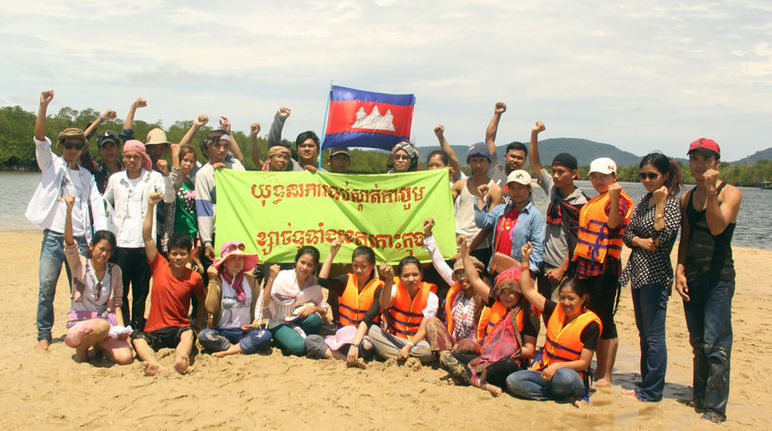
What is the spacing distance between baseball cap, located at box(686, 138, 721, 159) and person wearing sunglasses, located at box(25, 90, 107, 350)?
5.95 m

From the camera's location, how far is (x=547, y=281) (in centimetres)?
605

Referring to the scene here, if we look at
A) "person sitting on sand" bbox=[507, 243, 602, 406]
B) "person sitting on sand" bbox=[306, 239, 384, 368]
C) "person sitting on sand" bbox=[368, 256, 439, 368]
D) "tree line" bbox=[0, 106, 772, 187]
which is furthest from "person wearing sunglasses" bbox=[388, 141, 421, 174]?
"tree line" bbox=[0, 106, 772, 187]

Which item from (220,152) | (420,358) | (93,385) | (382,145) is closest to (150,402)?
(93,385)

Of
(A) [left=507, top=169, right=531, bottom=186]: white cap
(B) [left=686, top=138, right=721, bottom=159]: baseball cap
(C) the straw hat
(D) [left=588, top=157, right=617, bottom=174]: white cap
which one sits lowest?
(A) [left=507, top=169, right=531, bottom=186]: white cap

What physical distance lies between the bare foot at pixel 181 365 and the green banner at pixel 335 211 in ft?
5.01

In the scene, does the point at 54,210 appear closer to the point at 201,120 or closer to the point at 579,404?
the point at 201,120

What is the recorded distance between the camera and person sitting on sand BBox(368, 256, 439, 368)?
6098 mm

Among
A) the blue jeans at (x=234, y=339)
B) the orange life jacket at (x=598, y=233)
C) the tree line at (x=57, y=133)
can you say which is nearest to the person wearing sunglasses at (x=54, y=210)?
the blue jeans at (x=234, y=339)

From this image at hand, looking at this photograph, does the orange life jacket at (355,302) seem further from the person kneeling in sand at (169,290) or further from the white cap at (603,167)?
the white cap at (603,167)

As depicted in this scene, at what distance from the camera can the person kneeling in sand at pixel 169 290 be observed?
6.10 metres

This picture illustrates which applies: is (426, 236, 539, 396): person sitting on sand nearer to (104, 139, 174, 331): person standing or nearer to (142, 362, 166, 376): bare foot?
(142, 362, 166, 376): bare foot

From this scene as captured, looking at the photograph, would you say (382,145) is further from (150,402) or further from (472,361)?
(150,402)

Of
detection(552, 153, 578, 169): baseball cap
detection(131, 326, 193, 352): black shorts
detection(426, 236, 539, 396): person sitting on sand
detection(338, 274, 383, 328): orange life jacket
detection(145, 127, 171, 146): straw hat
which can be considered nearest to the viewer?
detection(426, 236, 539, 396): person sitting on sand

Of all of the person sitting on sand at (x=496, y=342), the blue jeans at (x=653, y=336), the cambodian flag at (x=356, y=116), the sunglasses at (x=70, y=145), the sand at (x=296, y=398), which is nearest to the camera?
the sand at (x=296, y=398)
